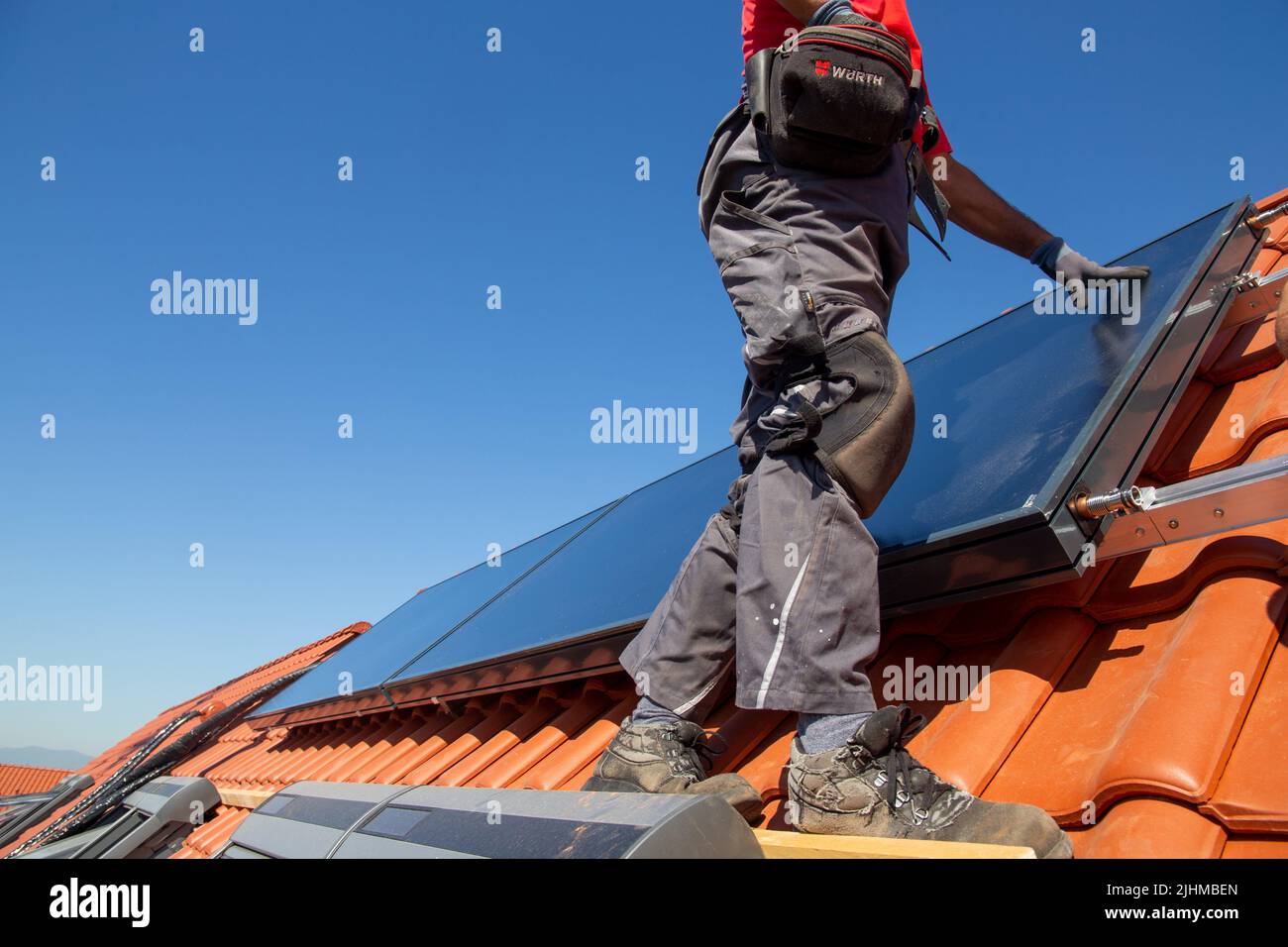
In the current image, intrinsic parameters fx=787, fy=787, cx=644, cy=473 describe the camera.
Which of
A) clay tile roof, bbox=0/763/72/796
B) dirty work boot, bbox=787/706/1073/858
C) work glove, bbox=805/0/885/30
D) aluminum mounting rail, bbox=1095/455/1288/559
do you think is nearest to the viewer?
dirty work boot, bbox=787/706/1073/858

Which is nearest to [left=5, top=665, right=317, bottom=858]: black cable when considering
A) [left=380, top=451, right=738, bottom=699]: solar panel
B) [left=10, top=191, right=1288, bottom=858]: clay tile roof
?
[left=380, top=451, right=738, bottom=699]: solar panel

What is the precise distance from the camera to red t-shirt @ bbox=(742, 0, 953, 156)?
1476 mm

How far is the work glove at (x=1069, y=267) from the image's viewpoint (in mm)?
2229

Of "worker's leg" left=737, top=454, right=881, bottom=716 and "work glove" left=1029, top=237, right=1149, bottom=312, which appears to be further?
"work glove" left=1029, top=237, right=1149, bottom=312

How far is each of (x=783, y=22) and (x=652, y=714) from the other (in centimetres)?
142

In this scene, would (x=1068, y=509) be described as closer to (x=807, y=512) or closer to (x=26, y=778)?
(x=807, y=512)

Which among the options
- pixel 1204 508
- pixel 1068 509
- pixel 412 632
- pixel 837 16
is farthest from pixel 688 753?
pixel 412 632

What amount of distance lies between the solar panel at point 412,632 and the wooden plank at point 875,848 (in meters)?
2.89

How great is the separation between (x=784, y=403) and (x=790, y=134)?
466 millimetres

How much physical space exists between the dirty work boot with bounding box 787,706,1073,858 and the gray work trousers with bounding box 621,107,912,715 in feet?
0.17

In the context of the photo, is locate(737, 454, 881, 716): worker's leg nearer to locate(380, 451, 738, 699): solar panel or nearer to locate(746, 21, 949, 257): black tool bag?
locate(746, 21, 949, 257): black tool bag

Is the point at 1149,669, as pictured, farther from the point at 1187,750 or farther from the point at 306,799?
the point at 306,799
